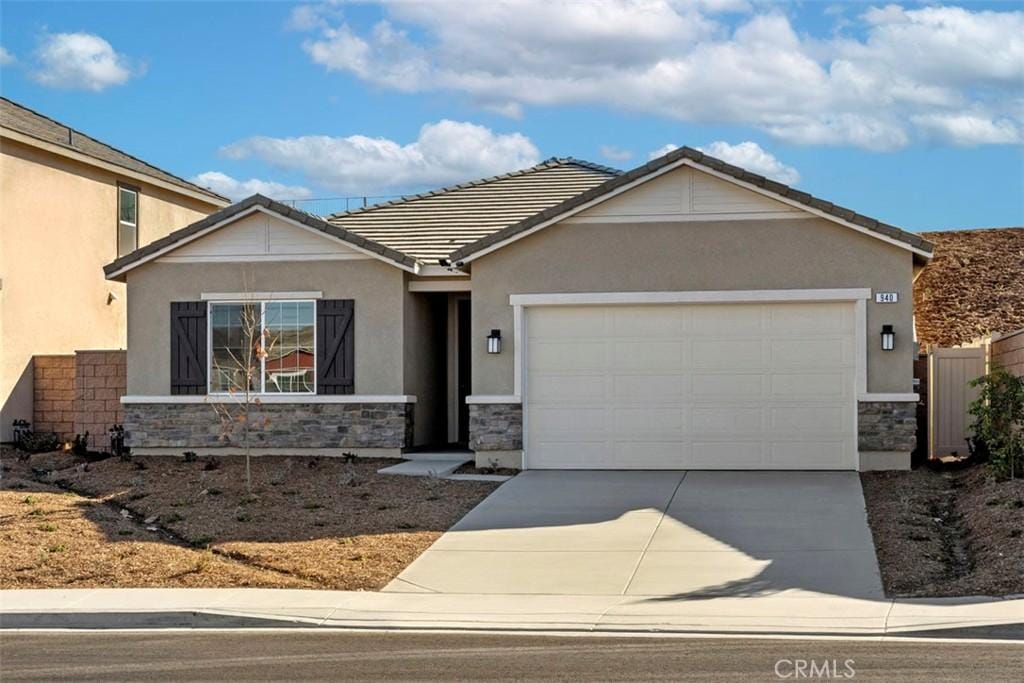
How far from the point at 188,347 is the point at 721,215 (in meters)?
8.33

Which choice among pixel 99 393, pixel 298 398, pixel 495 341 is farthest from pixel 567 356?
pixel 99 393

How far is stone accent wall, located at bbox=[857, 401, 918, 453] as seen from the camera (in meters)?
17.2

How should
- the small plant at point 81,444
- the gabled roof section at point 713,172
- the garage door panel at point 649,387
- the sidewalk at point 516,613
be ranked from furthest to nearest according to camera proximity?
the small plant at point 81,444
the garage door panel at point 649,387
the gabled roof section at point 713,172
the sidewalk at point 516,613

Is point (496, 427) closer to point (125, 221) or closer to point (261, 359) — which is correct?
point (261, 359)

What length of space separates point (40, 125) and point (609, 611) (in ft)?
59.4

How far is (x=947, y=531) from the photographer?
13.5 m

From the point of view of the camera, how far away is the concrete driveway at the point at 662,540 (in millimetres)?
11562

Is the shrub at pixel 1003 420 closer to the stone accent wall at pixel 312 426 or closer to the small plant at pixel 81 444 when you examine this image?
the stone accent wall at pixel 312 426

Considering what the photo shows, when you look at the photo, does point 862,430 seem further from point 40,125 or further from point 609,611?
point 40,125

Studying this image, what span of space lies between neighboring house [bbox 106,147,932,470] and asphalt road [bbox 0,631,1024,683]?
856 centimetres

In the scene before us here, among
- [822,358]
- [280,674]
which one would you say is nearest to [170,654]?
[280,674]

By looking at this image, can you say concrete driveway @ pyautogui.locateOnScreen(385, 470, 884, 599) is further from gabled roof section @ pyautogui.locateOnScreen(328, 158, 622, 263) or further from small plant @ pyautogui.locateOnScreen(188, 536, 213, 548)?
gabled roof section @ pyautogui.locateOnScreen(328, 158, 622, 263)

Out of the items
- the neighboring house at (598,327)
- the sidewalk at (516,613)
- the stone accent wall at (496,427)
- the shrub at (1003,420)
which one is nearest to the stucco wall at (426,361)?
the neighboring house at (598,327)

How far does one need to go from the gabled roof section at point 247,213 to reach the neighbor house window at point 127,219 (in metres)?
5.51
